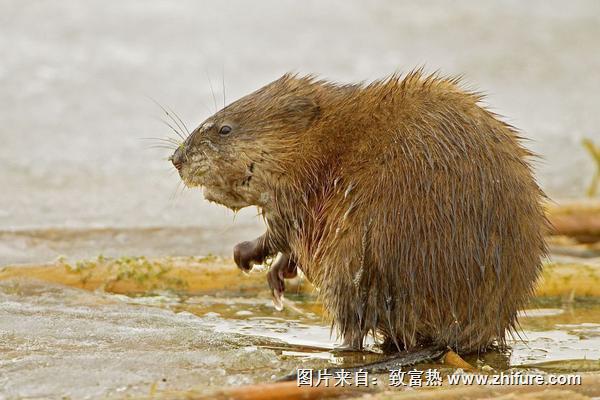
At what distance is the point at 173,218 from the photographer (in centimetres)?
757

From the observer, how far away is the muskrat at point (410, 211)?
13.6ft

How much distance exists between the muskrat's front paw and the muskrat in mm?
293

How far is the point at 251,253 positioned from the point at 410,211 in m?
1.02

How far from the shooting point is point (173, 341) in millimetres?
4387

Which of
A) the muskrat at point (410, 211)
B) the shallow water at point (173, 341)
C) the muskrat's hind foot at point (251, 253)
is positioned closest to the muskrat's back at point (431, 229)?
the muskrat at point (410, 211)

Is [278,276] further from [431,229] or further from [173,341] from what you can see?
[431,229]

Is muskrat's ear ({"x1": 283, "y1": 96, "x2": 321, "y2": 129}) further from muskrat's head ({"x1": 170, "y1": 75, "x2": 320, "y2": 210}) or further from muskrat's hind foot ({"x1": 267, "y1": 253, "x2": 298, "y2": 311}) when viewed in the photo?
muskrat's hind foot ({"x1": 267, "y1": 253, "x2": 298, "y2": 311})

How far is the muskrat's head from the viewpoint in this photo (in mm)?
4645

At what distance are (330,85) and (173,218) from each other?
297 cm

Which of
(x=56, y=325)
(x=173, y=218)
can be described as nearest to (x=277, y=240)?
(x=56, y=325)

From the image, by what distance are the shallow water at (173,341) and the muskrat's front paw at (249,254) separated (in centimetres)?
26

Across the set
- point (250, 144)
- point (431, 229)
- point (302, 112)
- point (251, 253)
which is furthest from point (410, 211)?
point (251, 253)

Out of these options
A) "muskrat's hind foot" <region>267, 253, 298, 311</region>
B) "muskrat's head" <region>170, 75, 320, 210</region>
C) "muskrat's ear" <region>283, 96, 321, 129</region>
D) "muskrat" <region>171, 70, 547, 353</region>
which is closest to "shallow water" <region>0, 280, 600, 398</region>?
"muskrat's hind foot" <region>267, 253, 298, 311</region>

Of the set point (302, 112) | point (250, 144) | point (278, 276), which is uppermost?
A: point (302, 112)
